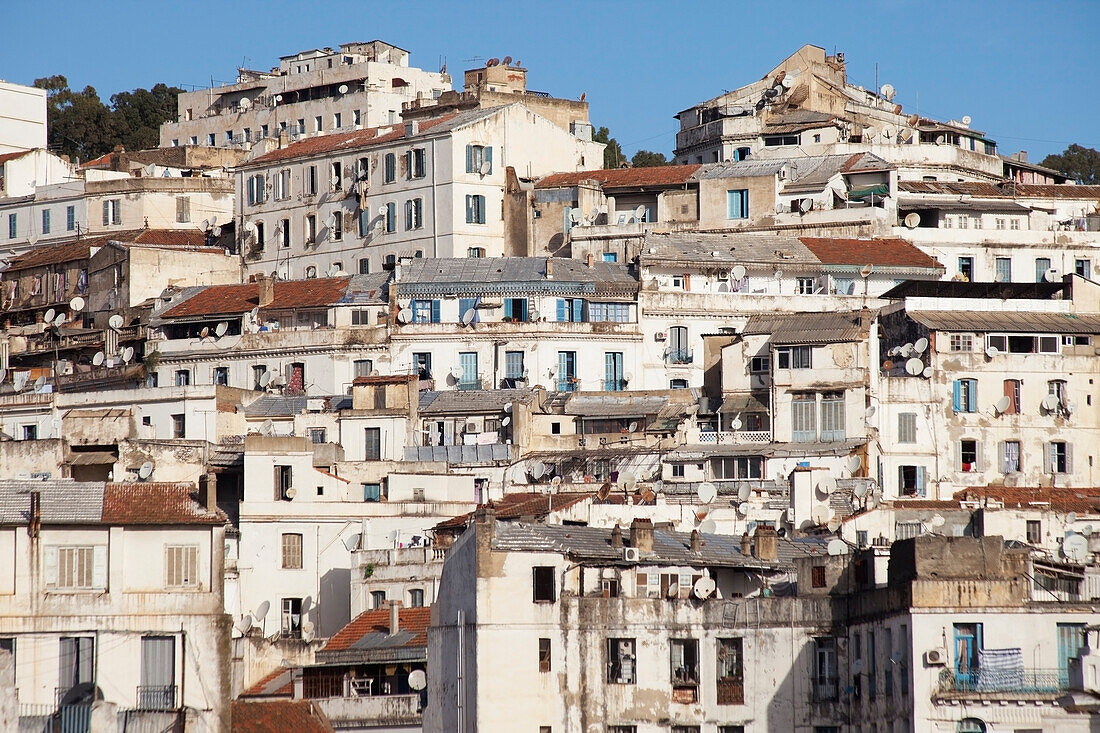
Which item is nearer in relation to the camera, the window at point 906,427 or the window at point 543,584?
the window at point 543,584

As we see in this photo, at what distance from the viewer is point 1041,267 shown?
285 feet

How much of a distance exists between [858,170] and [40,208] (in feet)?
129

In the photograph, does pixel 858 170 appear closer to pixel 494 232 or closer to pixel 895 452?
pixel 494 232

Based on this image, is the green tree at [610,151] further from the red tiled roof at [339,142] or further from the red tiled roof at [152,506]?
the red tiled roof at [152,506]

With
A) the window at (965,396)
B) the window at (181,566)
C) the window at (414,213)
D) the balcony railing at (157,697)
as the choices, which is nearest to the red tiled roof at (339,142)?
the window at (414,213)

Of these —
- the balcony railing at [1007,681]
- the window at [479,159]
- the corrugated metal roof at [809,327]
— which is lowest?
the balcony railing at [1007,681]

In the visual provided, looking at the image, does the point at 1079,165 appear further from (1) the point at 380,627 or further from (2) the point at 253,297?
(1) the point at 380,627

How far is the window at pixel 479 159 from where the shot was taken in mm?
89312

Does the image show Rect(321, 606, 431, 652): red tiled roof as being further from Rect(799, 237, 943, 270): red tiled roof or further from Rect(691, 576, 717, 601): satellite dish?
Rect(799, 237, 943, 270): red tiled roof

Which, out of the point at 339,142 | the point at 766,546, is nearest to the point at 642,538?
the point at 766,546

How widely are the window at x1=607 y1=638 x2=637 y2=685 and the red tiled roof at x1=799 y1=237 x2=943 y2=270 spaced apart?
35.7 m

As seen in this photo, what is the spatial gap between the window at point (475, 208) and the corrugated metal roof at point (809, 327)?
15375mm

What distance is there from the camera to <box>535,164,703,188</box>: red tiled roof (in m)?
90.2

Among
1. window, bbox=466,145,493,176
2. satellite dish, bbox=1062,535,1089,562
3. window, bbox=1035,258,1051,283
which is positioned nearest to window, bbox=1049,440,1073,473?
window, bbox=1035,258,1051,283
